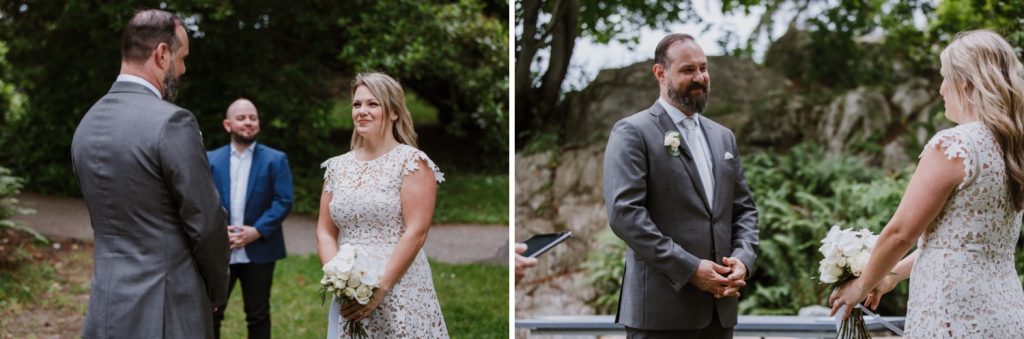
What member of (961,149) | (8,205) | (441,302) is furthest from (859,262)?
(8,205)

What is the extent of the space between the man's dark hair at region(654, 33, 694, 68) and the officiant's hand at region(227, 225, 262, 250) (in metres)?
2.60

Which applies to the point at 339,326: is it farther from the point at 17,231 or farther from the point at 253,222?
the point at 17,231

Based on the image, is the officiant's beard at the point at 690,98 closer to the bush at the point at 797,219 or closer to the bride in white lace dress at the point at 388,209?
the bride in white lace dress at the point at 388,209

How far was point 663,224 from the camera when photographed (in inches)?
135

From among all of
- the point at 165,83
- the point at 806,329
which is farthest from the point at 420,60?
the point at 165,83

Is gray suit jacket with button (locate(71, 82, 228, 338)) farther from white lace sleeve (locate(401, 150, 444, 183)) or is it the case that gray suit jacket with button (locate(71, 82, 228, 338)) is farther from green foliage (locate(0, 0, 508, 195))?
green foliage (locate(0, 0, 508, 195))

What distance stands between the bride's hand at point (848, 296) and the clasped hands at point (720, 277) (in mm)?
328

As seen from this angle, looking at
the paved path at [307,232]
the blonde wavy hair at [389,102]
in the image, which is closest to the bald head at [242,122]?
the blonde wavy hair at [389,102]

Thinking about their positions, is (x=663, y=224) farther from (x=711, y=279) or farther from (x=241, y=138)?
(x=241, y=138)

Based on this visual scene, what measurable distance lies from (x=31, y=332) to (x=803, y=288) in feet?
19.9

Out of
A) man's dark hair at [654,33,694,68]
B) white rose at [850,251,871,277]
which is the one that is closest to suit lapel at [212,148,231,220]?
man's dark hair at [654,33,694,68]

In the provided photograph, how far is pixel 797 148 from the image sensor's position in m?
9.16

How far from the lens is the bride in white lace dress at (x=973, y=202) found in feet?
9.18

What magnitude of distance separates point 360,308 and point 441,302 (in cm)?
459
